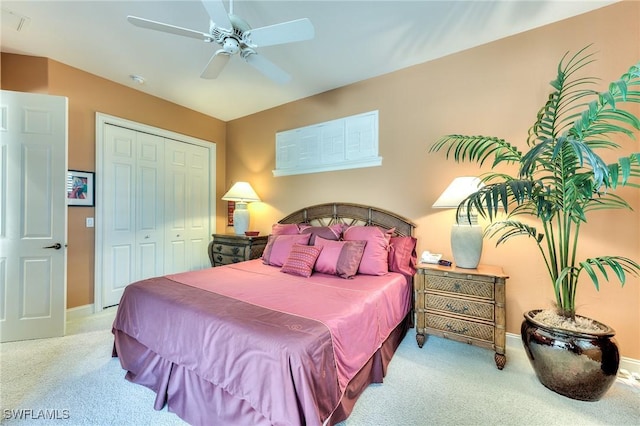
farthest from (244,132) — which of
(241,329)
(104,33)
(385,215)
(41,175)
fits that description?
(241,329)

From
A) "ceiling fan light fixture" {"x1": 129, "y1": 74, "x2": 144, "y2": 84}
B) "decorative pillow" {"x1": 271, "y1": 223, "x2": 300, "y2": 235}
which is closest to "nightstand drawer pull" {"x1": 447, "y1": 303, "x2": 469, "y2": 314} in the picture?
"decorative pillow" {"x1": 271, "y1": 223, "x2": 300, "y2": 235}

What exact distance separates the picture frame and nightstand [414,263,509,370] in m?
3.97

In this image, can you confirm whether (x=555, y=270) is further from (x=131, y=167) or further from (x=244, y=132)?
(x=131, y=167)

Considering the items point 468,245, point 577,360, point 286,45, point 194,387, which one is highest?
point 286,45

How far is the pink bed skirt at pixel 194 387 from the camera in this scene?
141cm

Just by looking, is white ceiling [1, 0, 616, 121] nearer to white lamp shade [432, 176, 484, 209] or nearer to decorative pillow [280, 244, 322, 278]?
white lamp shade [432, 176, 484, 209]

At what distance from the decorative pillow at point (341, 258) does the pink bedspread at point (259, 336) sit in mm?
148

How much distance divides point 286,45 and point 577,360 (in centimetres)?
348

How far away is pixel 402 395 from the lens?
1824 millimetres

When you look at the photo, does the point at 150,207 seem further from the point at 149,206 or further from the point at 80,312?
the point at 80,312

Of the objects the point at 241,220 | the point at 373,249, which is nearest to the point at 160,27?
the point at 373,249

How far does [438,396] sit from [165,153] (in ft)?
14.8

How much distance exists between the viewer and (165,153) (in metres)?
4.05

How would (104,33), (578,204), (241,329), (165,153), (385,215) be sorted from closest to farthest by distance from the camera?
(241,329)
(578,204)
(104,33)
(385,215)
(165,153)
